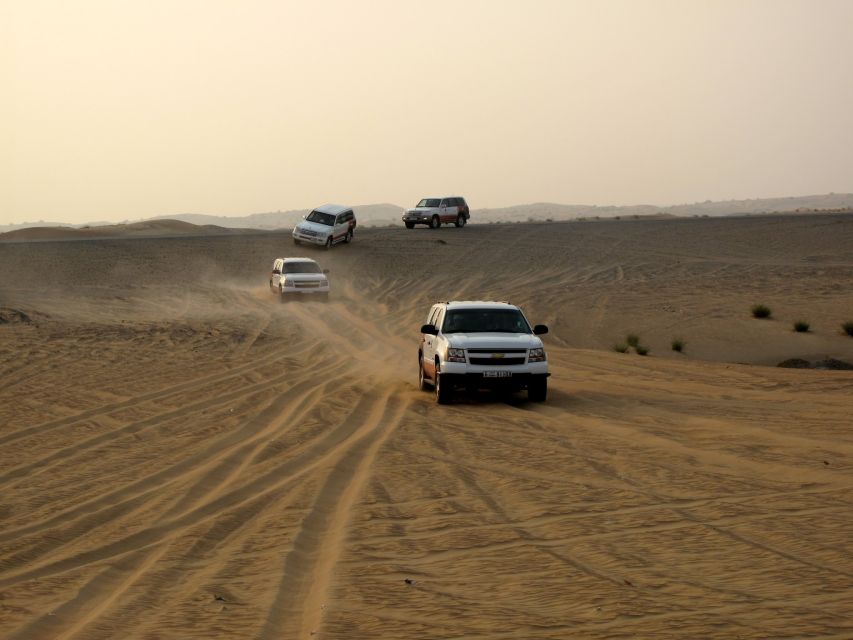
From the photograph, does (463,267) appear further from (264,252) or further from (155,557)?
(155,557)

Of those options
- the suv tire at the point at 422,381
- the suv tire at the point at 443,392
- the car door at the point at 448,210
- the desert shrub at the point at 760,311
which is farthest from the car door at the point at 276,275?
the suv tire at the point at 443,392

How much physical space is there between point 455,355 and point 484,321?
1.49 m

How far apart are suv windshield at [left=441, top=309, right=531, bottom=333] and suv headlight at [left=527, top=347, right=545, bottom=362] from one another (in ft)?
3.29

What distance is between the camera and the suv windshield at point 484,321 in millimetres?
19484

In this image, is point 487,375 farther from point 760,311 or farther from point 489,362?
point 760,311

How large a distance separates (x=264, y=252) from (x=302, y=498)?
47503 millimetres

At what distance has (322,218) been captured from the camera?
57.9 metres

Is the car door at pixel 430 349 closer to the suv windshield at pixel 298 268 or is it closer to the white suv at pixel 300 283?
the white suv at pixel 300 283

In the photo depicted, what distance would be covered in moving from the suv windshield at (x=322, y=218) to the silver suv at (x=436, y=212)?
9.48 metres

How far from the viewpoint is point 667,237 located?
212 feet

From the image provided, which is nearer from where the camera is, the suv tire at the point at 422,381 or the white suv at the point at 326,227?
the suv tire at the point at 422,381

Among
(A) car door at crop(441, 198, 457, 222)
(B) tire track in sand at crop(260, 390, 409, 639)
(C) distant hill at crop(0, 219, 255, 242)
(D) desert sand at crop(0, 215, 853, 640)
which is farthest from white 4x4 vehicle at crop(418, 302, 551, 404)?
(C) distant hill at crop(0, 219, 255, 242)

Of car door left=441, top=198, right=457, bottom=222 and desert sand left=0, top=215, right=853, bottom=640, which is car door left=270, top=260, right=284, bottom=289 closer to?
desert sand left=0, top=215, right=853, bottom=640

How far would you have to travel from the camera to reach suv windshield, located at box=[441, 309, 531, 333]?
19.5 m
